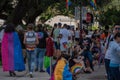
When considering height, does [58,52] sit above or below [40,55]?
above

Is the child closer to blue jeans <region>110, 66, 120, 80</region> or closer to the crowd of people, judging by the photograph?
the crowd of people

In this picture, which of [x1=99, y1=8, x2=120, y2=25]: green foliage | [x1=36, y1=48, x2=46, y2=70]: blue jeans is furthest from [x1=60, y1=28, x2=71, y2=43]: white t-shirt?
[x1=99, y1=8, x2=120, y2=25]: green foliage

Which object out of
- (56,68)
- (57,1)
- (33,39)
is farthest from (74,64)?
(57,1)

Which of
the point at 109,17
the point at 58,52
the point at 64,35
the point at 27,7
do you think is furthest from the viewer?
the point at 109,17

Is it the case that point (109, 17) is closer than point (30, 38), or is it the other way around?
point (30, 38)

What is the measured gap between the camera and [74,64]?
11.1m

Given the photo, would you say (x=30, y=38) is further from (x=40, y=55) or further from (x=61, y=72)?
(x=61, y=72)

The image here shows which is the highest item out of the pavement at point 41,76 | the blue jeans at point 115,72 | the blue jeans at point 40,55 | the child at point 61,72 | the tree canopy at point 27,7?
the tree canopy at point 27,7

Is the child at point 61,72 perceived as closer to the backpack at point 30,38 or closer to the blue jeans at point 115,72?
the blue jeans at point 115,72

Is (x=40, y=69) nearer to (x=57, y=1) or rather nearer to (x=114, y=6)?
(x=57, y=1)

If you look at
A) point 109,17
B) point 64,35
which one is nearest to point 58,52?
point 64,35

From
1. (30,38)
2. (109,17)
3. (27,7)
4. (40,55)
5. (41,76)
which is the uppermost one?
(27,7)

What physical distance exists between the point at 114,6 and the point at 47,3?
20.9m

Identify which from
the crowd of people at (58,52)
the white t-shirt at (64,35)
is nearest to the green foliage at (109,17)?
the white t-shirt at (64,35)
